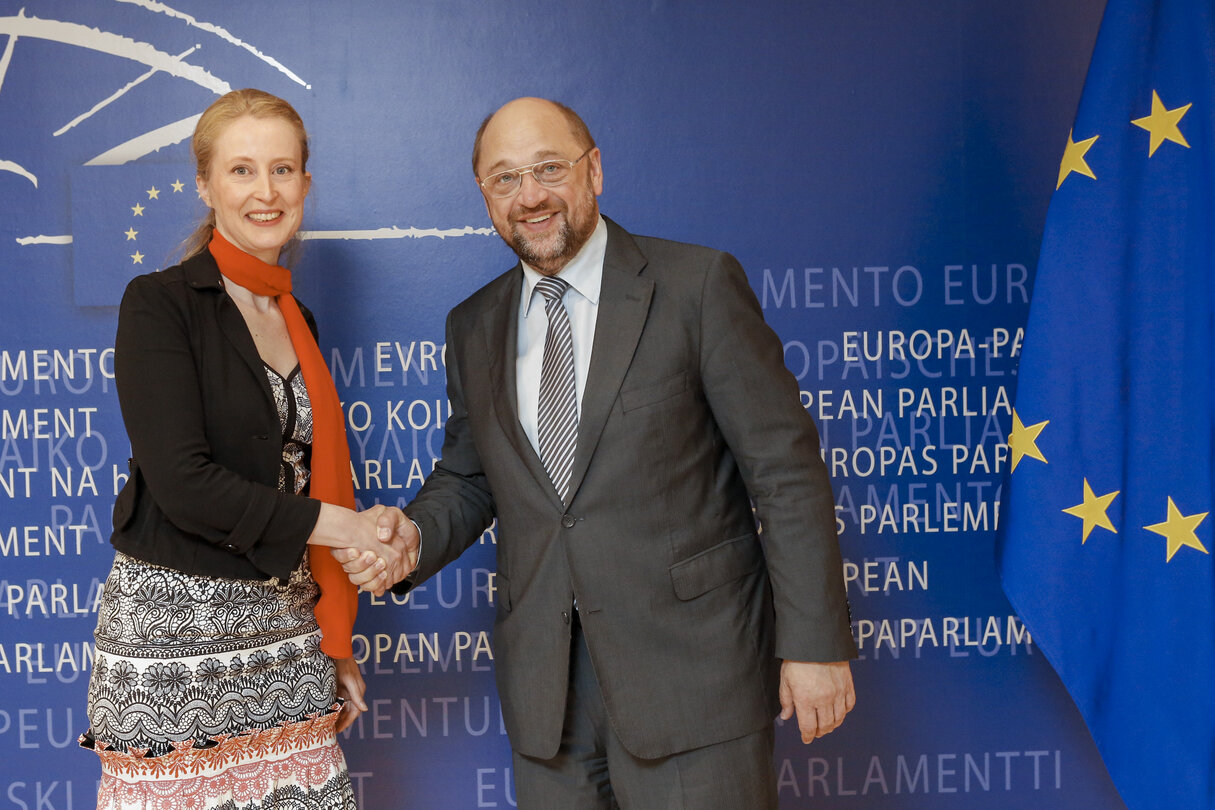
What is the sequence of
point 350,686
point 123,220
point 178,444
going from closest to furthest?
1. point 178,444
2. point 350,686
3. point 123,220

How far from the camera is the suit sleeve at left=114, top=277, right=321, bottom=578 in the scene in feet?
5.82

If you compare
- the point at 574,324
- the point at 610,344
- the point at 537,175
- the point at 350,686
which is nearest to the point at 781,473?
the point at 610,344

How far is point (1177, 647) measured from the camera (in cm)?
237

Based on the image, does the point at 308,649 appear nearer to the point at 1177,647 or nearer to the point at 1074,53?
the point at 1177,647

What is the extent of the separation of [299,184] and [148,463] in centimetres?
64

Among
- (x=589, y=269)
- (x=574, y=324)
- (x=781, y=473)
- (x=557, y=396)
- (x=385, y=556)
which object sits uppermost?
(x=589, y=269)

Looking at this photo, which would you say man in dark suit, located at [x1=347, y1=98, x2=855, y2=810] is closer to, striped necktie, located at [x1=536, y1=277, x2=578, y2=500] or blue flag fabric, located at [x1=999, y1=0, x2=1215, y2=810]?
striped necktie, located at [x1=536, y1=277, x2=578, y2=500]

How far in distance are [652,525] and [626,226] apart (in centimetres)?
122

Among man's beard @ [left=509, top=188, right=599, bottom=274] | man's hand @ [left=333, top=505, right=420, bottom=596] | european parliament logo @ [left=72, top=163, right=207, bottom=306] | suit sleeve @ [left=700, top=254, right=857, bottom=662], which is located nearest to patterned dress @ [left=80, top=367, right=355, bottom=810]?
man's hand @ [left=333, top=505, right=420, bottom=596]

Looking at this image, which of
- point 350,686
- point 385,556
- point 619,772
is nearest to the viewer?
point 619,772

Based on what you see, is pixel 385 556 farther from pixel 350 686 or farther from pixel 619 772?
pixel 619 772

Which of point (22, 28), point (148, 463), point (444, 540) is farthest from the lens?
point (22, 28)

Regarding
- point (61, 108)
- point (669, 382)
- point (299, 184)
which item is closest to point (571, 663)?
point (669, 382)

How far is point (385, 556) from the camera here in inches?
79.7
